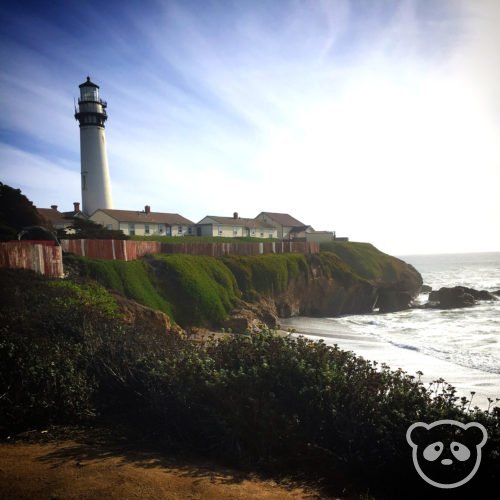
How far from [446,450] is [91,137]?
46551 millimetres

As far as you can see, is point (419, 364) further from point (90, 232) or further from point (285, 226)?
point (285, 226)

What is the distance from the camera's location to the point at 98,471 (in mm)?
5434

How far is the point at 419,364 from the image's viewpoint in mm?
16859

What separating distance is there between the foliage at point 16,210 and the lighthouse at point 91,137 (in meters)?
22.5

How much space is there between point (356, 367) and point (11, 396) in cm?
683

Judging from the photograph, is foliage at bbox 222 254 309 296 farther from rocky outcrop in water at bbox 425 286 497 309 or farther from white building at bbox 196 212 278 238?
white building at bbox 196 212 278 238

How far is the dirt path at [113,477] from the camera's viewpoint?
495cm

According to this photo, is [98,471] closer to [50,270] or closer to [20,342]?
[20,342]

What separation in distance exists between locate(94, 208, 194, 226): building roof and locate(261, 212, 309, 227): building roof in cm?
1879

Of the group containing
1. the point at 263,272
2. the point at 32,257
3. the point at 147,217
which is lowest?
the point at 263,272

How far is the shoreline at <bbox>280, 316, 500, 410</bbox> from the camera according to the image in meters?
13.2

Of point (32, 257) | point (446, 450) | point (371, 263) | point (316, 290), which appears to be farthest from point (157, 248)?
point (371, 263)

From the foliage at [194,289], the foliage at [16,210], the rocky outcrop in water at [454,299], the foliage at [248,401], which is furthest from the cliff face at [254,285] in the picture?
the foliage at [248,401]

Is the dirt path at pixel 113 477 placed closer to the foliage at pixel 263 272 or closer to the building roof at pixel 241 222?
the foliage at pixel 263 272
